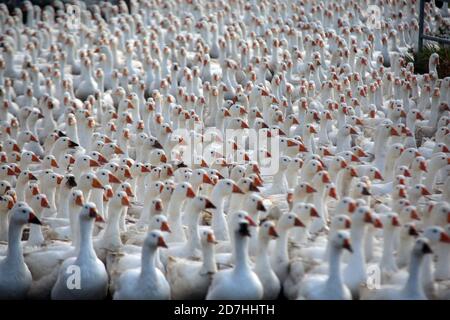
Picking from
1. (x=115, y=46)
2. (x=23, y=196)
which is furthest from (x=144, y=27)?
(x=23, y=196)

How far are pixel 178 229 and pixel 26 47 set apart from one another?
842 centimetres

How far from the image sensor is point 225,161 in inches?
404

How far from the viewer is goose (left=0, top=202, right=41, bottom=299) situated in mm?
8258

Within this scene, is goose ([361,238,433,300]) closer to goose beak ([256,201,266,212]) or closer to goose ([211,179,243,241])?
goose beak ([256,201,266,212])

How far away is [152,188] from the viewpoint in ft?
30.5

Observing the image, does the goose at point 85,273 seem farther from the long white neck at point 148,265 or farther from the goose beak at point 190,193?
the goose beak at point 190,193

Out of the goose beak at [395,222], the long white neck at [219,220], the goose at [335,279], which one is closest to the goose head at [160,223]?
the long white neck at [219,220]

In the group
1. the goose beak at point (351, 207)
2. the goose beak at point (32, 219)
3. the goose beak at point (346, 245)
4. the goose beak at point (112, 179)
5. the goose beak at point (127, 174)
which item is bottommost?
the goose beak at point (346, 245)

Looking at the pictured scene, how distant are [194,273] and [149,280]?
505 mm

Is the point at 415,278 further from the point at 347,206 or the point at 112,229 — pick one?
the point at 112,229

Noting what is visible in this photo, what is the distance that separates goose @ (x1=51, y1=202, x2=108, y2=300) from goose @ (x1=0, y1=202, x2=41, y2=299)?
0.33m

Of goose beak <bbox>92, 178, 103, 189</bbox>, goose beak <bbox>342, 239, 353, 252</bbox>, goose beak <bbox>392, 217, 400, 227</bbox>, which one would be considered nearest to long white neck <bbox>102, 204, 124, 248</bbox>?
goose beak <bbox>92, 178, 103, 189</bbox>

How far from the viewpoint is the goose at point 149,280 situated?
7.70 m

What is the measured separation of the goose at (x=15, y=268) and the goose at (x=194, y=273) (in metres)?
1.37
